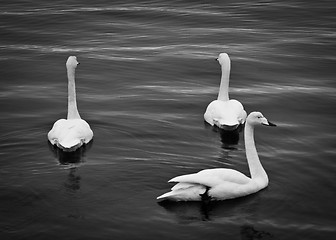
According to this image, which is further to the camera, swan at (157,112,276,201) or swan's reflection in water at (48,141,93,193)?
swan's reflection in water at (48,141,93,193)

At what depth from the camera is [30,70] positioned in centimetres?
2741

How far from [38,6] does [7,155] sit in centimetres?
1999

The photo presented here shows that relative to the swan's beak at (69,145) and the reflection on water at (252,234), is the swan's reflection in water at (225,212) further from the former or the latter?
the swan's beak at (69,145)

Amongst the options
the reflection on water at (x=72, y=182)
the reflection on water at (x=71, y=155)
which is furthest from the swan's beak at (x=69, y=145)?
the reflection on water at (x=72, y=182)

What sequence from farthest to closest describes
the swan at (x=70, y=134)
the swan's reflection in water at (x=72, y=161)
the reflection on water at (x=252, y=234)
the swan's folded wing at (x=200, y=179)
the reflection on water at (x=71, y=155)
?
the swan at (x=70, y=134) < the reflection on water at (x=71, y=155) < the swan's reflection in water at (x=72, y=161) < the swan's folded wing at (x=200, y=179) < the reflection on water at (x=252, y=234)

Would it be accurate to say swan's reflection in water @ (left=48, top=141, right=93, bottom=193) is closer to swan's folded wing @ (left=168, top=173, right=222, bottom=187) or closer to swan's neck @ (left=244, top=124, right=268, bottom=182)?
swan's folded wing @ (left=168, top=173, right=222, bottom=187)

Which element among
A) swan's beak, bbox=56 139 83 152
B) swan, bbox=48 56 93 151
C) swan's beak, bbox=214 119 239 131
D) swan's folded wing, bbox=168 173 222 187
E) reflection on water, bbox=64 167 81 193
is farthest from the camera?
swan's beak, bbox=214 119 239 131

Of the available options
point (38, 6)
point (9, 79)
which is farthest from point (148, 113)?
point (38, 6)

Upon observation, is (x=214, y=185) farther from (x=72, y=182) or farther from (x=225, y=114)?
(x=225, y=114)

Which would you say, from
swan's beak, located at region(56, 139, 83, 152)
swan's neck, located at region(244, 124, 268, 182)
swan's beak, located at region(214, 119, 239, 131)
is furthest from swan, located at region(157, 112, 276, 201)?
swan's beak, located at region(214, 119, 239, 131)

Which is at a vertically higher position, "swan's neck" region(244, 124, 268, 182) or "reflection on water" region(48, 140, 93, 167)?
"swan's neck" region(244, 124, 268, 182)

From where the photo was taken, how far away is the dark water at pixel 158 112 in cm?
1550

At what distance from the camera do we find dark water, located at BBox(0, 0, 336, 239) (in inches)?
610

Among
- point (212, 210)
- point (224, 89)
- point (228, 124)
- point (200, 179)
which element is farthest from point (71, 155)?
point (224, 89)
